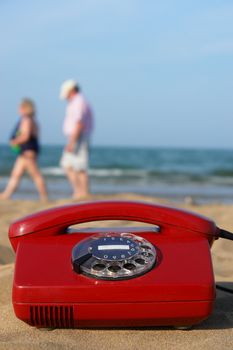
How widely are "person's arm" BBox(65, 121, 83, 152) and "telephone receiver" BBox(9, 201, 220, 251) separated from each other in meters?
4.79

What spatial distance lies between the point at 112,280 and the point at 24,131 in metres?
5.75

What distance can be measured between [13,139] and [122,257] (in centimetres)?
592

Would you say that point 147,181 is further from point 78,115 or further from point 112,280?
point 112,280

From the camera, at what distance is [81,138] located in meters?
6.64

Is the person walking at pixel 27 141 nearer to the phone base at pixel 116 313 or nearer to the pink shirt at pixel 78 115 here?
the pink shirt at pixel 78 115

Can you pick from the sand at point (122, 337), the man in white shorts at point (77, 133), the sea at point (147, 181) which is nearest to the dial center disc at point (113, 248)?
the sand at point (122, 337)

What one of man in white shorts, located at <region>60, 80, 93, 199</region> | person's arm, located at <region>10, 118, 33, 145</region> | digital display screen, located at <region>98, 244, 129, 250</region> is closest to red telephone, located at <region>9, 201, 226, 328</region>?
digital display screen, located at <region>98, 244, 129, 250</region>

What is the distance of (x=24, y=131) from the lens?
711cm

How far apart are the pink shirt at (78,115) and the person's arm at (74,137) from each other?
4 centimetres

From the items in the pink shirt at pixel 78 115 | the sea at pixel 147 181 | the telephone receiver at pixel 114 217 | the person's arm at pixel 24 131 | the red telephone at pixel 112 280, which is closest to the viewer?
the red telephone at pixel 112 280

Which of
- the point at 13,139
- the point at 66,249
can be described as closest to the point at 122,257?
the point at 66,249

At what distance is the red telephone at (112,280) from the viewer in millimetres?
1496

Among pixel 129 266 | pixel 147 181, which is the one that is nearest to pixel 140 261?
pixel 129 266

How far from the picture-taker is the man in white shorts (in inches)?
254
